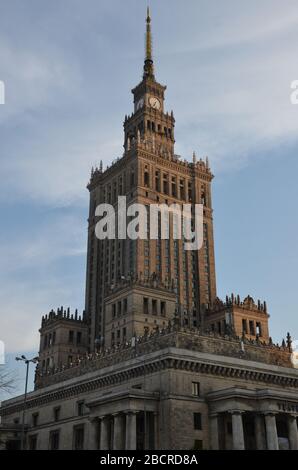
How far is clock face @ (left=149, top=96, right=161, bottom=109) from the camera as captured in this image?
151 m

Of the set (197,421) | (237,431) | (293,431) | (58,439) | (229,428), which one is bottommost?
(237,431)

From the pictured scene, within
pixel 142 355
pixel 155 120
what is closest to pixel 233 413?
pixel 142 355

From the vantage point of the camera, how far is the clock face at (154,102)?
151 meters

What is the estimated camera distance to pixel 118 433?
63531 millimetres

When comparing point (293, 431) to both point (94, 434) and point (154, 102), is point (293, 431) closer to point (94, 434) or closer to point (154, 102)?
point (94, 434)

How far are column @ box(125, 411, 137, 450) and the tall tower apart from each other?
4613 cm

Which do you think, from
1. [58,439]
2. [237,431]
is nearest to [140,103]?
[58,439]

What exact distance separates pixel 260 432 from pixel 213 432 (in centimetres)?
522

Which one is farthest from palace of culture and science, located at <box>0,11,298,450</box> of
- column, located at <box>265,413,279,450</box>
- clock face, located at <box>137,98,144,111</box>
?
clock face, located at <box>137,98,144,111</box>

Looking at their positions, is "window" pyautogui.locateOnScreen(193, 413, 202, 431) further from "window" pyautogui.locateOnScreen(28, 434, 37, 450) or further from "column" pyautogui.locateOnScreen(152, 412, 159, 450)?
"window" pyautogui.locateOnScreen(28, 434, 37, 450)

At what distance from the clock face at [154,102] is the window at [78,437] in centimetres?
9479

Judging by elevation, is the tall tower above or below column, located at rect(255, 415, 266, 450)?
above

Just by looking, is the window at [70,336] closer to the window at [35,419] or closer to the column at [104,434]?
the window at [35,419]

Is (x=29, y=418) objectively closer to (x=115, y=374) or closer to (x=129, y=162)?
(x=115, y=374)
